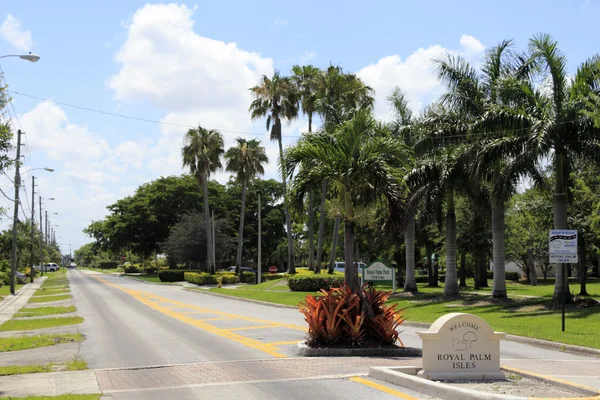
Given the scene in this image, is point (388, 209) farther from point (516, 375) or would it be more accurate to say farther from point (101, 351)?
point (101, 351)

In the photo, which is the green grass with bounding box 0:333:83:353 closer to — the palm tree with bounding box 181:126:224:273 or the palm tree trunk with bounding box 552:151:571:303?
the palm tree trunk with bounding box 552:151:571:303

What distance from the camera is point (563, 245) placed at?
16.6m

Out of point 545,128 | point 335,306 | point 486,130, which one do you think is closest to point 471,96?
point 486,130

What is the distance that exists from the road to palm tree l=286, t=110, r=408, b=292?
2.77 metres

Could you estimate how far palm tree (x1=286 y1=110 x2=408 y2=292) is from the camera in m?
13.9

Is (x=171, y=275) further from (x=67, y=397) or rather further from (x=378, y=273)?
(x=67, y=397)

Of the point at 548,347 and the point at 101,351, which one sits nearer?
the point at 101,351

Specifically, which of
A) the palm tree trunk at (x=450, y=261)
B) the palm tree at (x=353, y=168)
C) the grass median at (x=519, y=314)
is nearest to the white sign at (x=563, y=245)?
the grass median at (x=519, y=314)

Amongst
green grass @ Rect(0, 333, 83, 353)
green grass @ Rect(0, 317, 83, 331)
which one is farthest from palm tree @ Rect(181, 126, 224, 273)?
green grass @ Rect(0, 333, 83, 353)

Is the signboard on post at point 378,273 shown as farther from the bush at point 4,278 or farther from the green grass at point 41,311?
the bush at point 4,278

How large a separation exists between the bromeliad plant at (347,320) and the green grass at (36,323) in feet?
37.0

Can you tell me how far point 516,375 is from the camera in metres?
9.64

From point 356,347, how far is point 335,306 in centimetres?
91

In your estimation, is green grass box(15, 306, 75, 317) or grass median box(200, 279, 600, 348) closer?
grass median box(200, 279, 600, 348)
